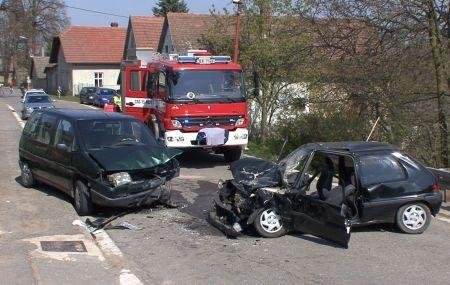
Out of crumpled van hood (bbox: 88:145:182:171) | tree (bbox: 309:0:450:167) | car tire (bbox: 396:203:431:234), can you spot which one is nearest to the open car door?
car tire (bbox: 396:203:431:234)

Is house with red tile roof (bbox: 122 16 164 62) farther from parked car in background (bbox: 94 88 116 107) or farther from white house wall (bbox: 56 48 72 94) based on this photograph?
white house wall (bbox: 56 48 72 94)

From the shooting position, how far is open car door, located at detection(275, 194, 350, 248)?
7547 millimetres

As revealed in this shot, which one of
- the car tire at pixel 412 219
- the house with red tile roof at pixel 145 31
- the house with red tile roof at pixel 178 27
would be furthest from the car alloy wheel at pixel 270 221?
the house with red tile roof at pixel 145 31

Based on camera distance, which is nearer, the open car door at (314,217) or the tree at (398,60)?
the open car door at (314,217)

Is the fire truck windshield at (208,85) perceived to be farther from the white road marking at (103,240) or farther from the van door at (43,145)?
the white road marking at (103,240)

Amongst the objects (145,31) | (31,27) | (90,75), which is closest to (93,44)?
(90,75)

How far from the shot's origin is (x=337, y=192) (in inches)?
323

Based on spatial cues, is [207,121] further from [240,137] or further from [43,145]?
[43,145]

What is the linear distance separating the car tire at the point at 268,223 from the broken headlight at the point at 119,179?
7.61 feet

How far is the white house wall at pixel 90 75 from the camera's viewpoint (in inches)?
2869

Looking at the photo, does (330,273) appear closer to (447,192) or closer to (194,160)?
(447,192)

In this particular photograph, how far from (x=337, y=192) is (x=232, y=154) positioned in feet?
26.8

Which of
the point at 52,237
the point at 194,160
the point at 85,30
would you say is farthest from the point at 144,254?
the point at 85,30

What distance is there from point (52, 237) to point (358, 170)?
4191mm
